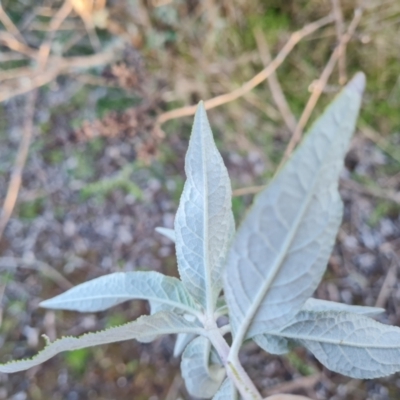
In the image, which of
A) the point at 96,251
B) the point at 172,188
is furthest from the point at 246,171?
the point at 96,251

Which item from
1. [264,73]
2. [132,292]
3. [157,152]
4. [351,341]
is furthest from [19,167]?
[351,341]

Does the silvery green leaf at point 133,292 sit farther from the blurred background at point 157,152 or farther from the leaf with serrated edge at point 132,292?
the blurred background at point 157,152

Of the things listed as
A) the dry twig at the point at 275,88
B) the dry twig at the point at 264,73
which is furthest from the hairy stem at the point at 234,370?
the dry twig at the point at 275,88

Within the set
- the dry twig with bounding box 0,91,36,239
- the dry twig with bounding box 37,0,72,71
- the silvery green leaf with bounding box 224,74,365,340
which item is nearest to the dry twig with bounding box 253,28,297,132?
the dry twig with bounding box 37,0,72,71

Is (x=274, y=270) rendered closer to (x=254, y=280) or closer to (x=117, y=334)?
(x=254, y=280)

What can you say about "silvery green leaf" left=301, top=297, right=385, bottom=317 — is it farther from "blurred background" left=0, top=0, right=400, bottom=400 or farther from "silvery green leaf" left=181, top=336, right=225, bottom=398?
"blurred background" left=0, top=0, right=400, bottom=400

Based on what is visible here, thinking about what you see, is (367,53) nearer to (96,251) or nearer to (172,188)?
(172,188)
